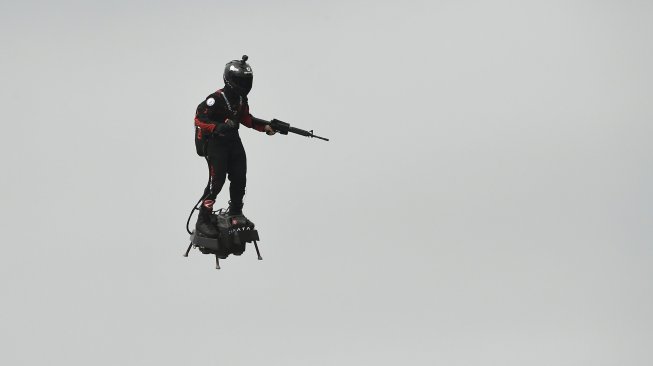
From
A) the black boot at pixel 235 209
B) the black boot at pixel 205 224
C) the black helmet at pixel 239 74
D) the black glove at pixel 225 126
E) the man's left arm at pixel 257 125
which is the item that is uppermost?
the black helmet at pixel 239 74

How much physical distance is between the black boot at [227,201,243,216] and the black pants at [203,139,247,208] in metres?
0.10

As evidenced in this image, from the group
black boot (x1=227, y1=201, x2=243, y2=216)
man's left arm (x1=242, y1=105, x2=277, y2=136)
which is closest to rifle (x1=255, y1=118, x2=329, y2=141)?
man's left arm (x1=242, y1=105, x2=277, y2=136)

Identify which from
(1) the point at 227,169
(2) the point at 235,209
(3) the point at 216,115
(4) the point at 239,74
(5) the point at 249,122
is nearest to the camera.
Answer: (4) the point at 239,74

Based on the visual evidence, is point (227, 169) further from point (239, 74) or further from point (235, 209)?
point (239, 74)

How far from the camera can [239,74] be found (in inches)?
1320

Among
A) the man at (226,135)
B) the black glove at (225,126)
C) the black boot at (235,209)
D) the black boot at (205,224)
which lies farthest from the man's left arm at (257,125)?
the black boot at (205,224)

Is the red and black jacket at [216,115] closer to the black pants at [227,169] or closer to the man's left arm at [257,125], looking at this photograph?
the black pants at [227,169]

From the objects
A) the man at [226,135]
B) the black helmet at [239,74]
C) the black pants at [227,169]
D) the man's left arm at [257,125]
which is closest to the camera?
the black helmet at [239,74]

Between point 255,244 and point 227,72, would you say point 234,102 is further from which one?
point 255,244

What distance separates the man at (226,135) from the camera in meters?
33.7

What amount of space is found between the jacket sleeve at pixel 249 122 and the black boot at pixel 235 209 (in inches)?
59.8

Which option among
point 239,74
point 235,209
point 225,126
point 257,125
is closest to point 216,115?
point 225,126

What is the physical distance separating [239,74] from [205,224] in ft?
10.0

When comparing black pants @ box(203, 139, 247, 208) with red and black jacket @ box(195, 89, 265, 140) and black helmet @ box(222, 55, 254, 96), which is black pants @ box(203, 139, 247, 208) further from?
black helmet @ box(222, 55, 254, 96)
